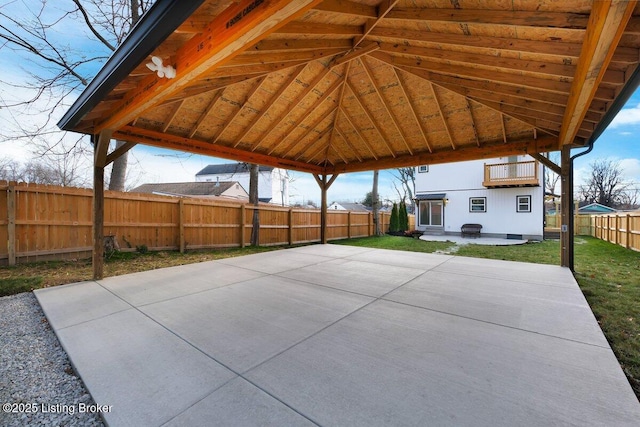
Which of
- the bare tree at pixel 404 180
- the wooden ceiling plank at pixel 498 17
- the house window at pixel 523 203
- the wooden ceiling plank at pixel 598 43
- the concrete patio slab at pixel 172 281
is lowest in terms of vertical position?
the concrete patio slab at pixel 172 281

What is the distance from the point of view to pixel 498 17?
2.80 m

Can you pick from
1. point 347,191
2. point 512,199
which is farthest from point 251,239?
point 347,191

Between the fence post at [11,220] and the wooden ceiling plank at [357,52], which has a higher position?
the wooden ceiling plank at [357,52]

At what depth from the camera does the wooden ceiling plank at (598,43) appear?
6.15 ft

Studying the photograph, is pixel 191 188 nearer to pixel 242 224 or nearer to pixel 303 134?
pixel 242 224

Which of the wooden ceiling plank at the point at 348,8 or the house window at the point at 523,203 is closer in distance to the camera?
the wooden ceiling plank at the point at 348,8

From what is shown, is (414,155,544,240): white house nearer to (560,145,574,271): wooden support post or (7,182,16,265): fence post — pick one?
(560,145,574,271): wooden support post

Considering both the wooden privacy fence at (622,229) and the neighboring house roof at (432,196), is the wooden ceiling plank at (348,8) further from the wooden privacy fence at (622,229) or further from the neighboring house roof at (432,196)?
the neighboring house roof at (432,196)

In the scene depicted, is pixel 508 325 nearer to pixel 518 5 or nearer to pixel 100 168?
pixel 518 5

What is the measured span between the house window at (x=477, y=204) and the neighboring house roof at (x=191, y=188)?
2063cm

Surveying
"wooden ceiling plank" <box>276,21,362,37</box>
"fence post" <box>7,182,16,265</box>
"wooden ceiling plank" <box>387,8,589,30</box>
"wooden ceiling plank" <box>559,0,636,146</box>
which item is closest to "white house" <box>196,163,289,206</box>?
"fence post" <box>7,182,16,265</box>

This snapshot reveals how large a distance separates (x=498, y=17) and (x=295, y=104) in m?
3.70

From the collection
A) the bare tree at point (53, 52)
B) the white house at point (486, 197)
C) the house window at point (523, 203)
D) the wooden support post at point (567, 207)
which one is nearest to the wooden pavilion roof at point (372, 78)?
the wooden support post at point (567, 207)

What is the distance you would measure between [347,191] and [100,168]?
201 ft
